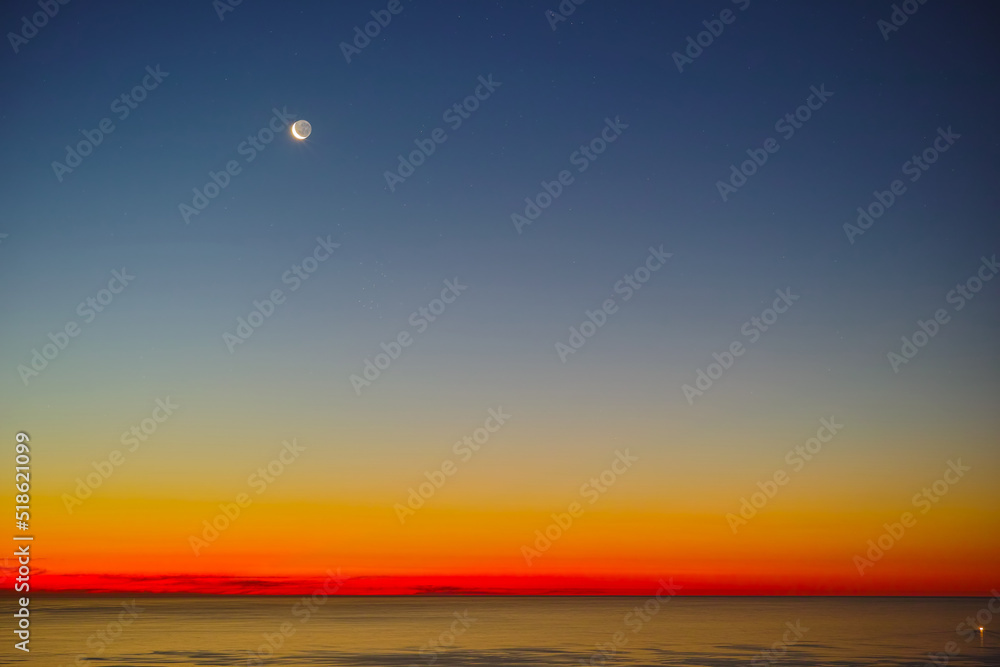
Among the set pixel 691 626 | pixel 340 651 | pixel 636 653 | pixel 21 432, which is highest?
pixel 691 626

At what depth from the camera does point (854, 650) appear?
5909 cm

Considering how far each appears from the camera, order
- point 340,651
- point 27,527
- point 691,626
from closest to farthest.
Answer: point 27,527 → point 340,651 → point 691,626

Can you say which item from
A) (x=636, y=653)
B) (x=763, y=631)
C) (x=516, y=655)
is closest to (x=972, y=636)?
(x=763, y=631)

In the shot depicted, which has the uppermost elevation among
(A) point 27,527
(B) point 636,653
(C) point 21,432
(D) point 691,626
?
(D) point 691,626

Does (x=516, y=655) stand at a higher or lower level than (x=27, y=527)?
higher

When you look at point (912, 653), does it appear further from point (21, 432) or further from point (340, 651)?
point (21, 432)

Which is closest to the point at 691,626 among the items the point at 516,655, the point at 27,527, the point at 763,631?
the point at 763,631

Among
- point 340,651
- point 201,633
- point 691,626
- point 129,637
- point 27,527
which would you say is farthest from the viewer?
point 691,626

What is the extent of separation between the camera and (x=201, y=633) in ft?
242

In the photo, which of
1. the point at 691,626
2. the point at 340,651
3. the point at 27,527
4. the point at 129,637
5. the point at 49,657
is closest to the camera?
the point at 27,527

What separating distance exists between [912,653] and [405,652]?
3054 centimetres

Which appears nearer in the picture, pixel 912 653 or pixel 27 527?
pixel 27 527

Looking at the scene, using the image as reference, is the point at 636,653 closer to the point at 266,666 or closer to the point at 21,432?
the point at 266,666

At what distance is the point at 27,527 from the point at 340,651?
39.4 meters
